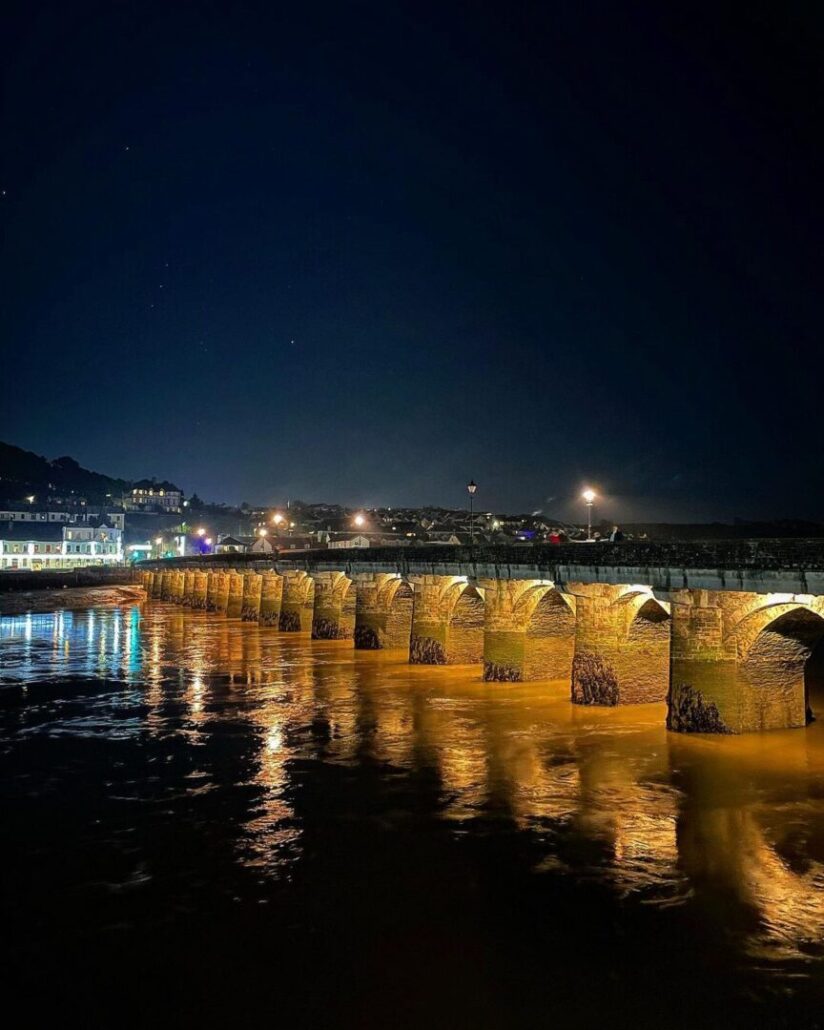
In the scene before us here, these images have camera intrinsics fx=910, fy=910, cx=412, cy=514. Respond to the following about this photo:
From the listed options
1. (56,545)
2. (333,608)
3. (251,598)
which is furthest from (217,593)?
(56,545)

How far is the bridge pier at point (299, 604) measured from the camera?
5256cm

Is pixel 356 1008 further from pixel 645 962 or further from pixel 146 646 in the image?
pixel 146 646

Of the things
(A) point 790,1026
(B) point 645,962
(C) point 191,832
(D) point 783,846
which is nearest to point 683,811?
(D) point 783,846

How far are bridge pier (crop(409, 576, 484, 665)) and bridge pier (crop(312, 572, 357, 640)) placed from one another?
1233 centimetres

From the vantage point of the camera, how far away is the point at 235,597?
6931cm

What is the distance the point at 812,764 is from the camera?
18109 mm

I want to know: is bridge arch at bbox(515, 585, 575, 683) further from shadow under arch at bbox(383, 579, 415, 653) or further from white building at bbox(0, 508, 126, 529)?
white building at bbox(0, 508, 126, 529)

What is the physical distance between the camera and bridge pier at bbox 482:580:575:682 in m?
28.7

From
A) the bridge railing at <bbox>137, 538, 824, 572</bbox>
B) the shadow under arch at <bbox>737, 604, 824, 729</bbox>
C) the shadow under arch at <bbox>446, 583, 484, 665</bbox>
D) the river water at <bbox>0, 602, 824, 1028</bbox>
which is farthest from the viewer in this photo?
the shadow under arch at <bbox>446, 583, 484, 665</bbox>

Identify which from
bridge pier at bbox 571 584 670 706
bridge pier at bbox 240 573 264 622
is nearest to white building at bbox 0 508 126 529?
bridge pier at bbox 240 573 264 622

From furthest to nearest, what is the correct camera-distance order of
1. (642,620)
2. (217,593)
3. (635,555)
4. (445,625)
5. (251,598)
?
(217,593) < (251,598) < (445,625) < (642,620) < (635,555)

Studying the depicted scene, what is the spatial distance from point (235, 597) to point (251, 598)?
506 centimetres

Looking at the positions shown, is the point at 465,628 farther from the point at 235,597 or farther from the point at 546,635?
the point at 235,597

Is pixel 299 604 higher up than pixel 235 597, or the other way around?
pixel 299 604
